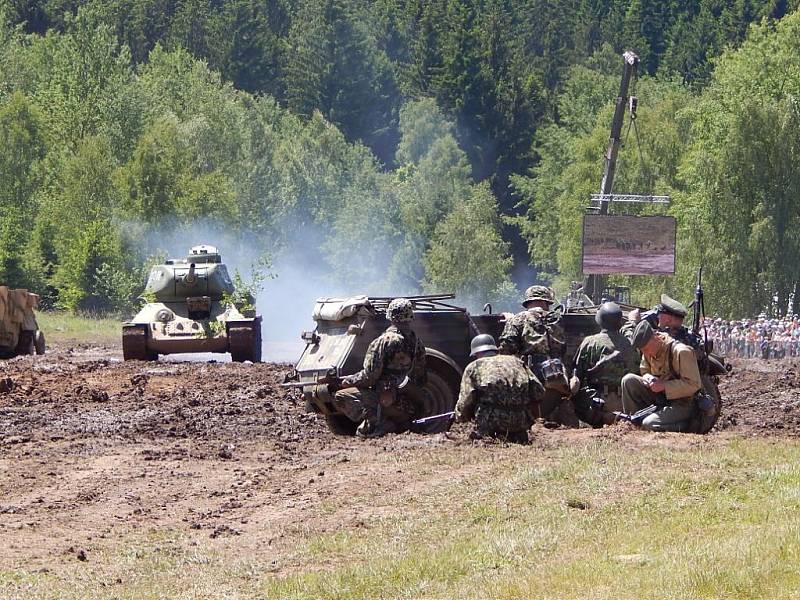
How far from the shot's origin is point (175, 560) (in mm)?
9961

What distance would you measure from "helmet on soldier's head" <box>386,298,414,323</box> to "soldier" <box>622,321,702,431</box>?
2.16m

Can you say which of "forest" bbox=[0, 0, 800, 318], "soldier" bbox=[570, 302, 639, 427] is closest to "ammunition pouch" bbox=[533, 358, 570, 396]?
"soldier" bbox=[570, 302, 639, 427]

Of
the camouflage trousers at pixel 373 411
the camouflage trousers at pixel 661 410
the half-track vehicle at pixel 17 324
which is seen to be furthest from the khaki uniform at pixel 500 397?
the half-track vehicle at pixel 17 324

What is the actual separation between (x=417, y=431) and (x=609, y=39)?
9337 cm

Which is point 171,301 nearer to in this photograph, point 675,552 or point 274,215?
point 675,552

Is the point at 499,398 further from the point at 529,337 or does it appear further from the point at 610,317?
the point at 610,317

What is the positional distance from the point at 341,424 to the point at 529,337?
2.15 meters

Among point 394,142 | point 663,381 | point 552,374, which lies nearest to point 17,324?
point 552,374

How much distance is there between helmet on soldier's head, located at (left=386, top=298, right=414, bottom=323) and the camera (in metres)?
14.9

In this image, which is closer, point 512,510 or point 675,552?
point 675,552

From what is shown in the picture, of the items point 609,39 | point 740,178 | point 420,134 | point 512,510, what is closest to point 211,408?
point 512,510

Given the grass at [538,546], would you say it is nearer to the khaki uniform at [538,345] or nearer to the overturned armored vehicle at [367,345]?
the khaki uniform at [538,345]

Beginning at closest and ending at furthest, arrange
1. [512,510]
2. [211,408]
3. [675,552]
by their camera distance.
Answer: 1. [675,552]
2. [512,510]
3. [211,408]

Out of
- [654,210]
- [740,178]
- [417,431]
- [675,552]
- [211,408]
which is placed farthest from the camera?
[654,210]
